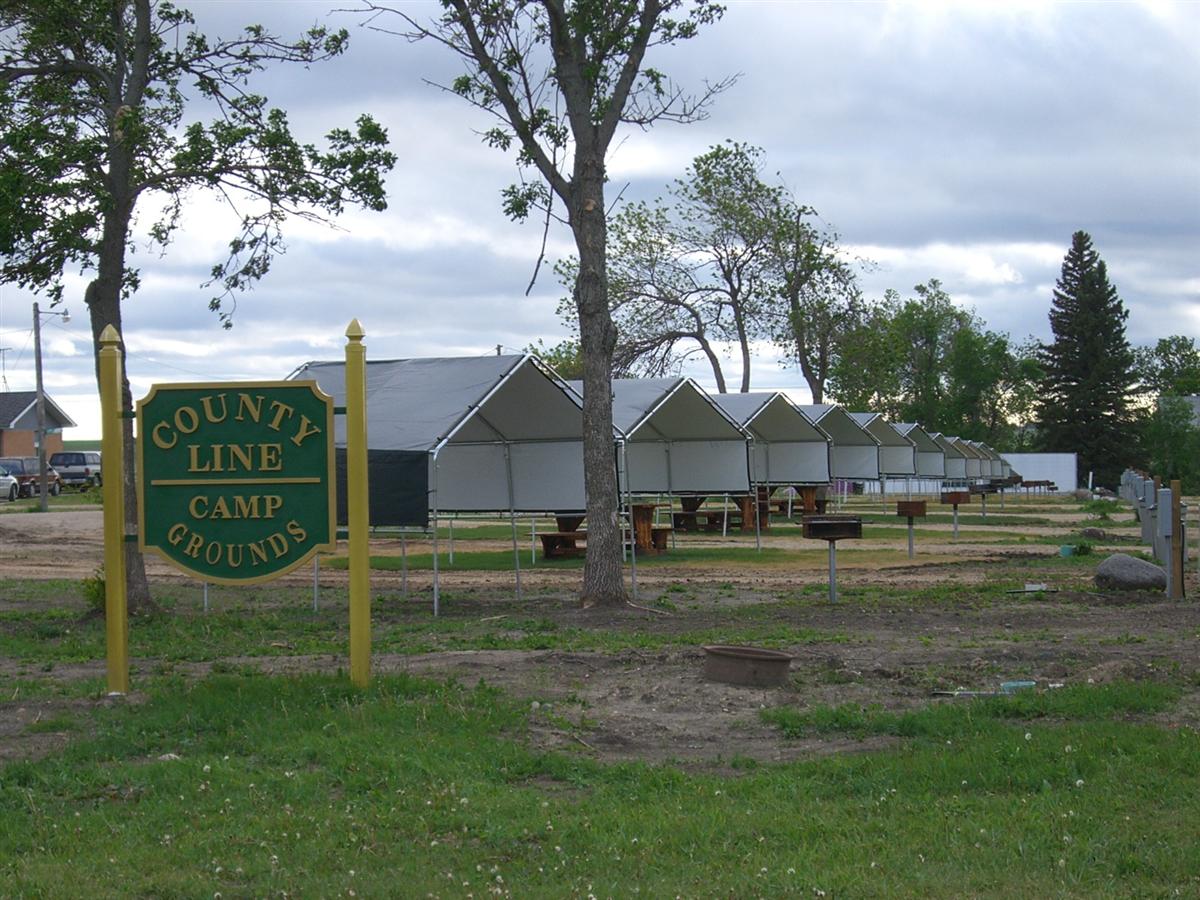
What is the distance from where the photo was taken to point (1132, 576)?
52.5 feet

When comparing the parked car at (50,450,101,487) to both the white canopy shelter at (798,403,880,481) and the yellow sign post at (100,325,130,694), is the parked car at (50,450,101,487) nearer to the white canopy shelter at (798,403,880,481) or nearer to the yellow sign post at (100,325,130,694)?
the white canopy shelter at (798,403,880,481)

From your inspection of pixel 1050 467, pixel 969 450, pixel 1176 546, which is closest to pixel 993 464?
pixel 1050 467

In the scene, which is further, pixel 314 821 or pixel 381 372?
pixel 381 372

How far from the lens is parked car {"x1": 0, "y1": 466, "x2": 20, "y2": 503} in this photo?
52562mm

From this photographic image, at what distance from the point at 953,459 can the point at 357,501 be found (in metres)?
60.2

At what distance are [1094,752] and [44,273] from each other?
1062cm

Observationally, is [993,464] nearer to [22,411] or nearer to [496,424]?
[22,411]

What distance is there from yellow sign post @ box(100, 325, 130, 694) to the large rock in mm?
11610

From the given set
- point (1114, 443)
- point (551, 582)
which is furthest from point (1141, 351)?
point (551, 582)

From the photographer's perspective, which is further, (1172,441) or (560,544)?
(1172,441)

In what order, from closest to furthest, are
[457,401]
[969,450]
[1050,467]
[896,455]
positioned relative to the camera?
[457,401] → [896,455] → [969,450] → [1050,467]

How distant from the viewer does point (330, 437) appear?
9.19 m

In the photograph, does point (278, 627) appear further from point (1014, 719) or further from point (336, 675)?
point (1014, 719)

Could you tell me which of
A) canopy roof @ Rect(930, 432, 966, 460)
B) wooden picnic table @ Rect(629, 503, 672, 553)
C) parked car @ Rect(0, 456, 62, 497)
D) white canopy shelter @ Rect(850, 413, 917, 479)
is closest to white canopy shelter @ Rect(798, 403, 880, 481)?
white canopy shelter @ Rect(850, 413, 917, 479)
